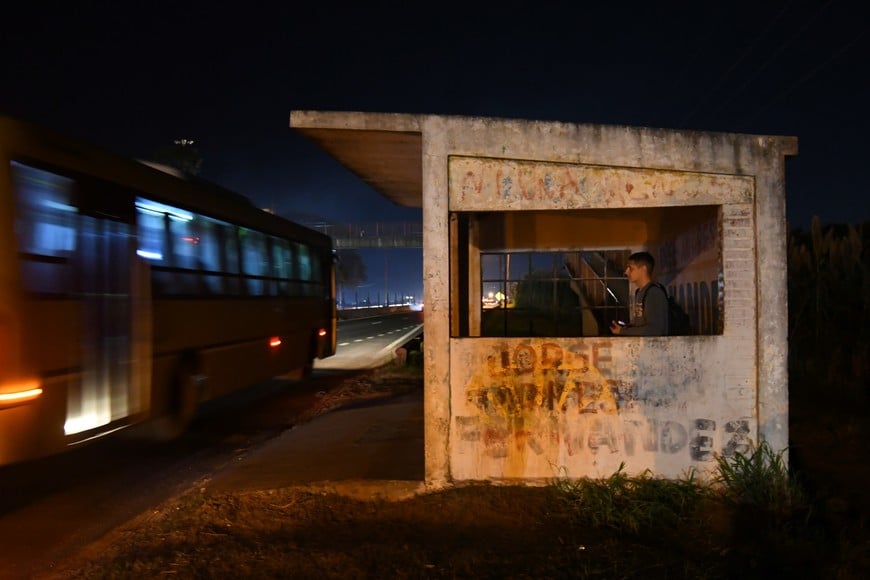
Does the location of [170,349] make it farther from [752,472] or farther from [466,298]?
[752,472]

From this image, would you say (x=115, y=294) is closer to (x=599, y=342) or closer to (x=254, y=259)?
(x=254, y=259)

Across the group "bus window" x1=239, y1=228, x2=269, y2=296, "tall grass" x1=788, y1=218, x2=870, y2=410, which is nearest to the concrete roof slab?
"bus window" x1=239, y1=228, x2=269, y2=296

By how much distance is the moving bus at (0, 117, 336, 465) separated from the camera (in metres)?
5.69

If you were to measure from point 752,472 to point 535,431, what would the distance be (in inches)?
67.2

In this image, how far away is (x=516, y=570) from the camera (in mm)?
4441

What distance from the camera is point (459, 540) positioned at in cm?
499

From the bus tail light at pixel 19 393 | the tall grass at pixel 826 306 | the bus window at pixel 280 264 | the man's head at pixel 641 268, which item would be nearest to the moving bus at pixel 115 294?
the bus tail light at pixel 19 393

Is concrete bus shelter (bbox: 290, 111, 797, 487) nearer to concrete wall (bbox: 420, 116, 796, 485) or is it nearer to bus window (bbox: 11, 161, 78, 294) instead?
concrete wall (bbox: 420, 116, 796, 485)

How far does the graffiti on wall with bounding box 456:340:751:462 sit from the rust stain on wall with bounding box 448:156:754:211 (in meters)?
1.17

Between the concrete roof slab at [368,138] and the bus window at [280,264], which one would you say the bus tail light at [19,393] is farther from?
the bus window at [280,264]

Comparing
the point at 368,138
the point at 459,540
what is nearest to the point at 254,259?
the point at 368,138

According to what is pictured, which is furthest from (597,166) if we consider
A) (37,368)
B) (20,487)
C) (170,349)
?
(20,487)

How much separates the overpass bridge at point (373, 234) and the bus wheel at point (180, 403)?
5088 centimetres

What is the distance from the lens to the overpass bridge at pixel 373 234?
200 ft
